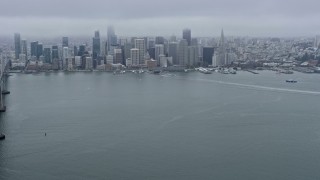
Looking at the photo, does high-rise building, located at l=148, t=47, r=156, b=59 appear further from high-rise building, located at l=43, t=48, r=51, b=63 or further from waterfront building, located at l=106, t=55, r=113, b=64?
high-rise building, located at l=43, t=48, r=51, b=63

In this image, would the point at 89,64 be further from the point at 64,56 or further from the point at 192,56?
the point at 192,56

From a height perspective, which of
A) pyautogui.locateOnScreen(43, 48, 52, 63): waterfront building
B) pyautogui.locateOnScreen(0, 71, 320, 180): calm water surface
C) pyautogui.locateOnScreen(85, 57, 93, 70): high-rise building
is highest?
pyautogui.locateOnScreen(43, 48, 52, 63): waterfront building

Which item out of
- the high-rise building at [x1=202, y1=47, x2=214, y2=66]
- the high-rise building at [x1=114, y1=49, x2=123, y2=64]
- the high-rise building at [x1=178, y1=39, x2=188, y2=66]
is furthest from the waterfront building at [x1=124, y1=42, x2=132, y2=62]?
the high-rise building at [x1=202, y1=47, x2=214, y2=66]

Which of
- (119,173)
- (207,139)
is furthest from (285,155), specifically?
(119,173)

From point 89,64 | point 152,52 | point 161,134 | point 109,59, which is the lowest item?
point 161,134

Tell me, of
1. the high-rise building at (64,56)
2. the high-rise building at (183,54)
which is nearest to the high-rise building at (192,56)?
the high-rise building at (183,54)

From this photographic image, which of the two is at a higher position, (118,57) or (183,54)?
(183,54)

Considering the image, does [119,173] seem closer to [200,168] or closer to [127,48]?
[200,168]

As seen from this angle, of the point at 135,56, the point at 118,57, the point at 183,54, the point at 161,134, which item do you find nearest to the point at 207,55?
the point at 183,54
